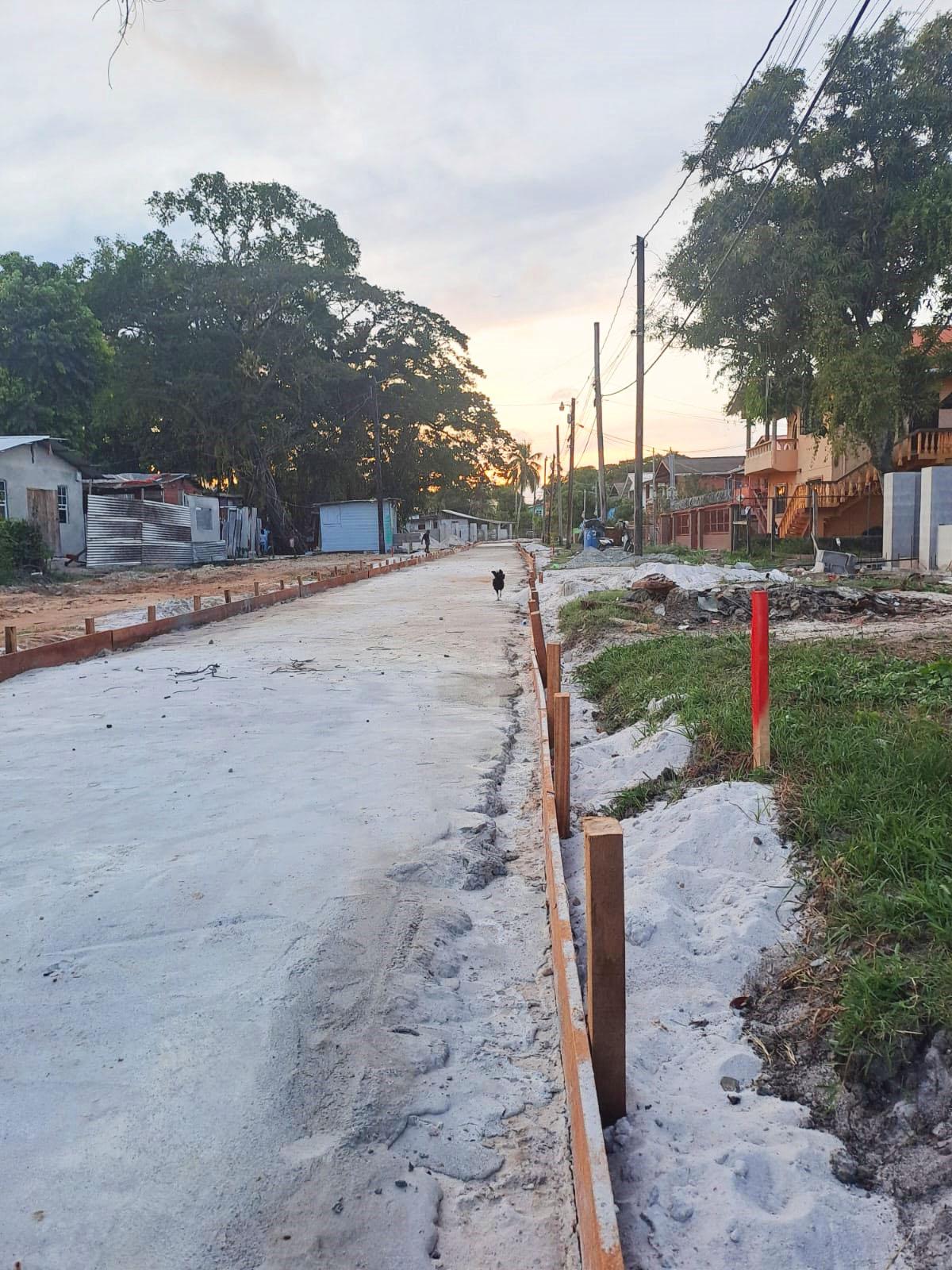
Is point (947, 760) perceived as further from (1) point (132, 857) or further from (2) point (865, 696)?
(1) point (132, 857)

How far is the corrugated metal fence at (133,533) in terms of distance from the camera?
30.5 meters

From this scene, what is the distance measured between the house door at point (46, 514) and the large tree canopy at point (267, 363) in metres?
14.7

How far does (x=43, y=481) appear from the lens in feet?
93.7

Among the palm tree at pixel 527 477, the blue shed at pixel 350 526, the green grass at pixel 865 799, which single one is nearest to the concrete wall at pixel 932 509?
the green grass at pixel 865 799

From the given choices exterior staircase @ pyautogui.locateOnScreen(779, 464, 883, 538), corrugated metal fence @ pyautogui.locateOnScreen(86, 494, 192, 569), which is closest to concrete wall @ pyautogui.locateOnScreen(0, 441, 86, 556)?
corrugated metal fence @ pyautogui.locateOnScreen(86, 494, 192, 569)

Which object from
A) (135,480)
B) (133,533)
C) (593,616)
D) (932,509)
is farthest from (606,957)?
(135,480)

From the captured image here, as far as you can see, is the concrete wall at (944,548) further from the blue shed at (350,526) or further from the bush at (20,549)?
the blue shed at (350,526)

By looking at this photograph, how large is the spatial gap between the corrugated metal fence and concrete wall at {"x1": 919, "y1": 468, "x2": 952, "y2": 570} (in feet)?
79.7

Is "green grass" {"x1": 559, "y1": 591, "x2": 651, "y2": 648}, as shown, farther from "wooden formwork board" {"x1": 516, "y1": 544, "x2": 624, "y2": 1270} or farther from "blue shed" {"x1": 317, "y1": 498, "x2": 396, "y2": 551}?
"blue shed" {"x1": 317, "y1": 498, "x2": 396, "y2": 551}

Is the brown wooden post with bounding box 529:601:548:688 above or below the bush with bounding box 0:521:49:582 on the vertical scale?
below

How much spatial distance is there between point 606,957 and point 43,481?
29990 millimetres

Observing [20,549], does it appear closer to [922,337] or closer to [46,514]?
[46,514]

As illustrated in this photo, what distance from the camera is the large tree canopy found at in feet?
145

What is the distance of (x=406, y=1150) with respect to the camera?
262cm
